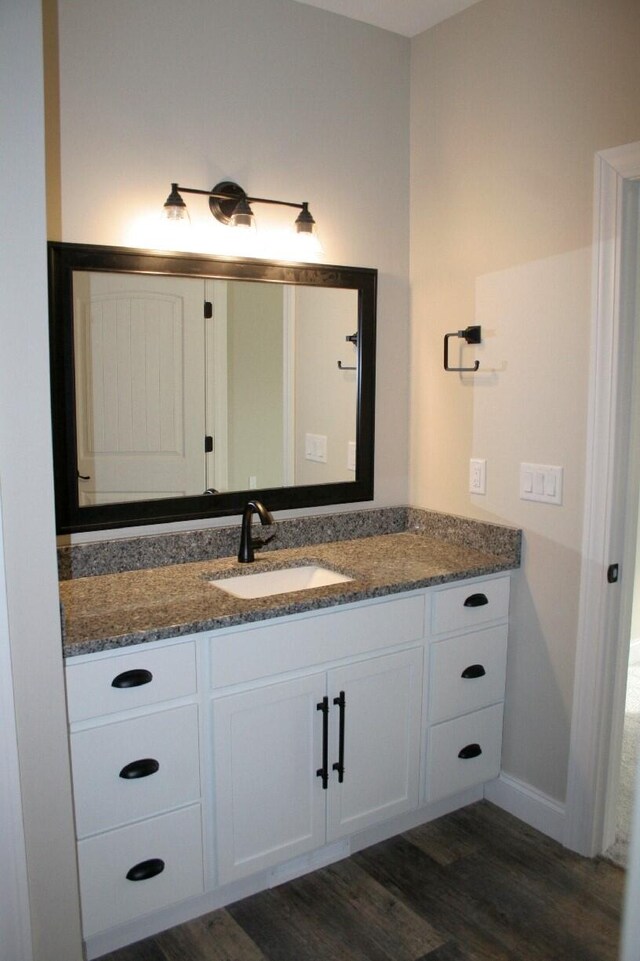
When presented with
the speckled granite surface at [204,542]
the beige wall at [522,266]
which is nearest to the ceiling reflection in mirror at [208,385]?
the speckled granite surface at [204,542]

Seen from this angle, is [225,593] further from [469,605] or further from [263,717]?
[469,605]

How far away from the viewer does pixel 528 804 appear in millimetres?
2523

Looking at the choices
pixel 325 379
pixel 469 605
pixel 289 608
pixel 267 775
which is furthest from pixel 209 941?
pixel 325 379

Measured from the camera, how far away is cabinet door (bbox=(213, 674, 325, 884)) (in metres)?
1.98

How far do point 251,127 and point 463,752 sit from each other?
6.99 feet

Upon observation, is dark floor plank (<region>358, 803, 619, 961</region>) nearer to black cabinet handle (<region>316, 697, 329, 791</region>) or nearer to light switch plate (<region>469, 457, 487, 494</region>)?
black cabinet handle (<region>316, 697, 329, 791</region>)

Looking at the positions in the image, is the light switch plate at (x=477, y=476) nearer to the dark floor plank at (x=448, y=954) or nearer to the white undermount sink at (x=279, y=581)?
the white undermount sink at (x=279, y=581)

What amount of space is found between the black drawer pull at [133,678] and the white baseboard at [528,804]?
4.63ft

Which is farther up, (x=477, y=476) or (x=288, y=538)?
(x=477, y=476)

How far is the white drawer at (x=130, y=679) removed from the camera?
1738 millimetres

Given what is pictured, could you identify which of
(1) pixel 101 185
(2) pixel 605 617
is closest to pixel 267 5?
(1) pixel 101 185

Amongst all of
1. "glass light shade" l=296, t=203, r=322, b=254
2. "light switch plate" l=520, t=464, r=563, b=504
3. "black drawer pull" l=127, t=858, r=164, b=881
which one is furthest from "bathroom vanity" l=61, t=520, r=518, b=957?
"glass light shade" l=296, t=203, r=322, b=254

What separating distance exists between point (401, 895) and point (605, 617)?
3.27 feet

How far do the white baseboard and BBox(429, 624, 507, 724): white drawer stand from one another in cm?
30
